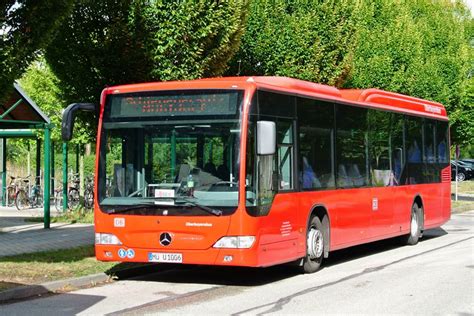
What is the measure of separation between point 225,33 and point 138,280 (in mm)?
5515

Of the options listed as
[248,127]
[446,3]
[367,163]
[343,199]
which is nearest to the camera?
[248,127]

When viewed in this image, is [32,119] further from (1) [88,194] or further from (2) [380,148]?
(2) [380,148]

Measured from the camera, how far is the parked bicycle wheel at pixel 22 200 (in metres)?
29.0

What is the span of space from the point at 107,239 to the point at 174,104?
7.18 ft

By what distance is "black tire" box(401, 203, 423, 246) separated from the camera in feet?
57.9

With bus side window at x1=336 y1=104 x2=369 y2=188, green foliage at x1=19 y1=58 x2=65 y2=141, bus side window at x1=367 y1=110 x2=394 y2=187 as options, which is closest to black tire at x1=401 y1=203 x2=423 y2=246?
Result: bus side window at x1=367 y1=110 x2=394 y2=187

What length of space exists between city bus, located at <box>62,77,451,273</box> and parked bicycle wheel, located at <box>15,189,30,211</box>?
18.1m

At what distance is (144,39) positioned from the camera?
1492 cm

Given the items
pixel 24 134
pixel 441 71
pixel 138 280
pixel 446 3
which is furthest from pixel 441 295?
pixel 446 3

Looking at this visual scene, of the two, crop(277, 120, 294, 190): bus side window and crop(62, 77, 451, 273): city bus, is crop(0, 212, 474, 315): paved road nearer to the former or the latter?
crop(62, 77, 451, 273): city bus

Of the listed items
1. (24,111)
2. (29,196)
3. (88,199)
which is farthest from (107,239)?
(29,196)

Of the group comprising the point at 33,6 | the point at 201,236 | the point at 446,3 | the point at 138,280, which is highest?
the point at 446,3

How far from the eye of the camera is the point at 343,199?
1385cm

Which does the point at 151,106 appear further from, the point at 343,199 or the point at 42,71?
the point at 42,71
